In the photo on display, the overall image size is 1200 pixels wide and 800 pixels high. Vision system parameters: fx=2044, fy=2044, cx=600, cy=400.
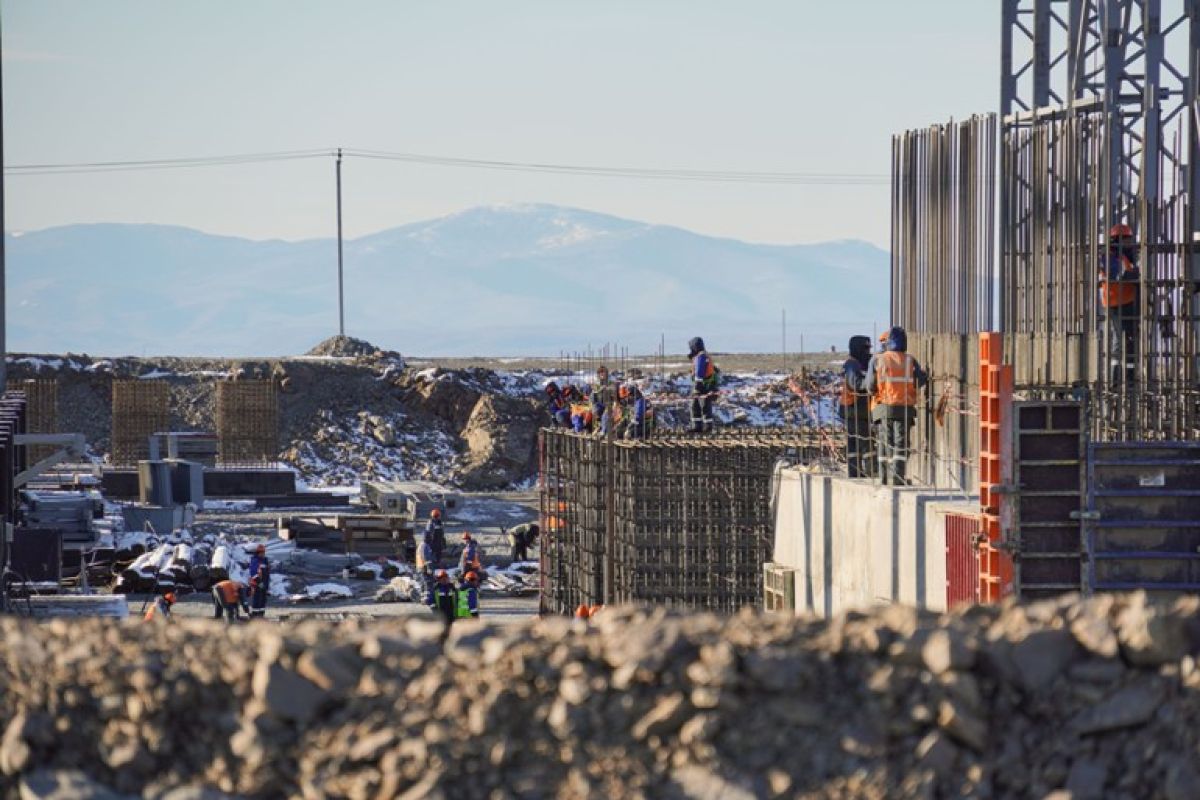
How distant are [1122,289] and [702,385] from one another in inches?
340

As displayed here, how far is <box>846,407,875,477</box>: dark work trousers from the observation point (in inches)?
794

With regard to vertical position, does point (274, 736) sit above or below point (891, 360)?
below

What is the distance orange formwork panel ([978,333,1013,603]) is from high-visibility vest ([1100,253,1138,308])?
2997 mm

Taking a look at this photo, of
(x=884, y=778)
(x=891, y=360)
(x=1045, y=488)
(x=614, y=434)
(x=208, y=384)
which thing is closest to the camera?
(x=884, y=778)

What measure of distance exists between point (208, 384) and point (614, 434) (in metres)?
43.6

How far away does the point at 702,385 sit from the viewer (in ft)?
84.5

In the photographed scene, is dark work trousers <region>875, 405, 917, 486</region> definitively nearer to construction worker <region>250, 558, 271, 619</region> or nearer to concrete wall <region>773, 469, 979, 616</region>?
concrete wall <region>773, 469, 979, 616</region>

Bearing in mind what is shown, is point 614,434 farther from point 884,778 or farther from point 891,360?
point 884,778

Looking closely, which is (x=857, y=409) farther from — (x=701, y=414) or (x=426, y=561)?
(x=426, y=561)

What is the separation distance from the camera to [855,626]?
8.00 m

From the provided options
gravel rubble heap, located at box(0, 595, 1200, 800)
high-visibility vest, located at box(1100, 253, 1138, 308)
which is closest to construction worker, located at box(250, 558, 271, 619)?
high-visibility vest, located at box(1100, 253, 1138, 308)

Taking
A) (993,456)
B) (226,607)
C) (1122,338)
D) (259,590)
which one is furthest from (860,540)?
(259,590)

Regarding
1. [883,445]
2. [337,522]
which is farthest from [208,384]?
[883,445]

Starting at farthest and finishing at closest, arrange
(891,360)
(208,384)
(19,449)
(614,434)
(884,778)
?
(208,384), (19,449), (614,434), (891,360), (884,778)
